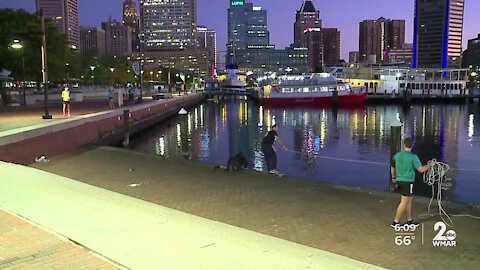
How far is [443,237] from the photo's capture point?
27.6 feet

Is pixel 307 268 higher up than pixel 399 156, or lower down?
lower down

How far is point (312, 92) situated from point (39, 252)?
8502 centimetres

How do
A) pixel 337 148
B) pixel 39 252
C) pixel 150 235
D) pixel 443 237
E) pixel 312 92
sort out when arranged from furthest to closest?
pixel 312 92
pixel 337 148
pixel 443 237
pixel 150 235
pixel 39 252

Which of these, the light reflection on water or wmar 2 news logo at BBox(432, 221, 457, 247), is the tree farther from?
wmar 2 news logo at BBox(432, 221, 457, 247)

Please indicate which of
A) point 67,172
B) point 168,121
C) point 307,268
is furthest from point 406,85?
point 307,268

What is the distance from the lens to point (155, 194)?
492 inches

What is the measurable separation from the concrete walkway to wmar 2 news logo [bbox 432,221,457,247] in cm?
262

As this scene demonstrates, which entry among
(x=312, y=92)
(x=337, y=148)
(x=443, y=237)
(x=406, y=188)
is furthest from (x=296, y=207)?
(x=312, y=92)

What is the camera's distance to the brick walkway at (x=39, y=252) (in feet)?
19.8

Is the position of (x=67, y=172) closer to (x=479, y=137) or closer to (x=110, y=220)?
(x=110, y=220)

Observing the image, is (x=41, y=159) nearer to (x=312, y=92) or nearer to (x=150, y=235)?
(x=150, y=235)

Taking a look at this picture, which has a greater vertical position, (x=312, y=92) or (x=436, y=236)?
(x=312, y=92)

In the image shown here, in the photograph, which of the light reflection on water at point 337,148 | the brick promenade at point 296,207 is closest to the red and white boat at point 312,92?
the light reflection on water at point 337,148

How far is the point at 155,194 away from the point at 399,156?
6.31 m
